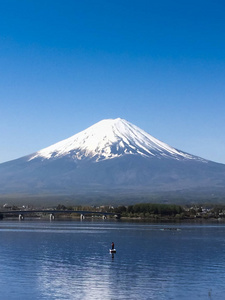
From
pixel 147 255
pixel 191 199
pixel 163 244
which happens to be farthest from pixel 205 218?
pixel 147 255

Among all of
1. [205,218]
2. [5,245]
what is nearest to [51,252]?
[5,245]

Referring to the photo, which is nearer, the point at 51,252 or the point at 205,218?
the point at 51,252

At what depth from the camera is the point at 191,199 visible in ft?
628

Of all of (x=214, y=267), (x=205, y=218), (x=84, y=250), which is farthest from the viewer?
(x=205, y=218)

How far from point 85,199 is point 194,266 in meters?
159

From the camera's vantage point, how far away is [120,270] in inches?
1335

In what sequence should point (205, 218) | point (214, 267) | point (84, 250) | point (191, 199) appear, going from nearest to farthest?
point (214, 267)
point (84, 250)
point (205, 218)
point (191, 199)

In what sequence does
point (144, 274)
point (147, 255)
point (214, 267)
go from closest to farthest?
point (144, 274) < point (214, 267) < point (147, 255)

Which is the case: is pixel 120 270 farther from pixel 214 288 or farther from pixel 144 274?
pixel 214 288

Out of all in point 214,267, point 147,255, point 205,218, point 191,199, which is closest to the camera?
point 214,267

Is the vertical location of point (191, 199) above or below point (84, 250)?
above

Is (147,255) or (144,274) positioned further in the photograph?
(147,255)

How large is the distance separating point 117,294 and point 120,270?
24.2 ft

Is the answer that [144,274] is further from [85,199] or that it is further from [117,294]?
[85,199]
